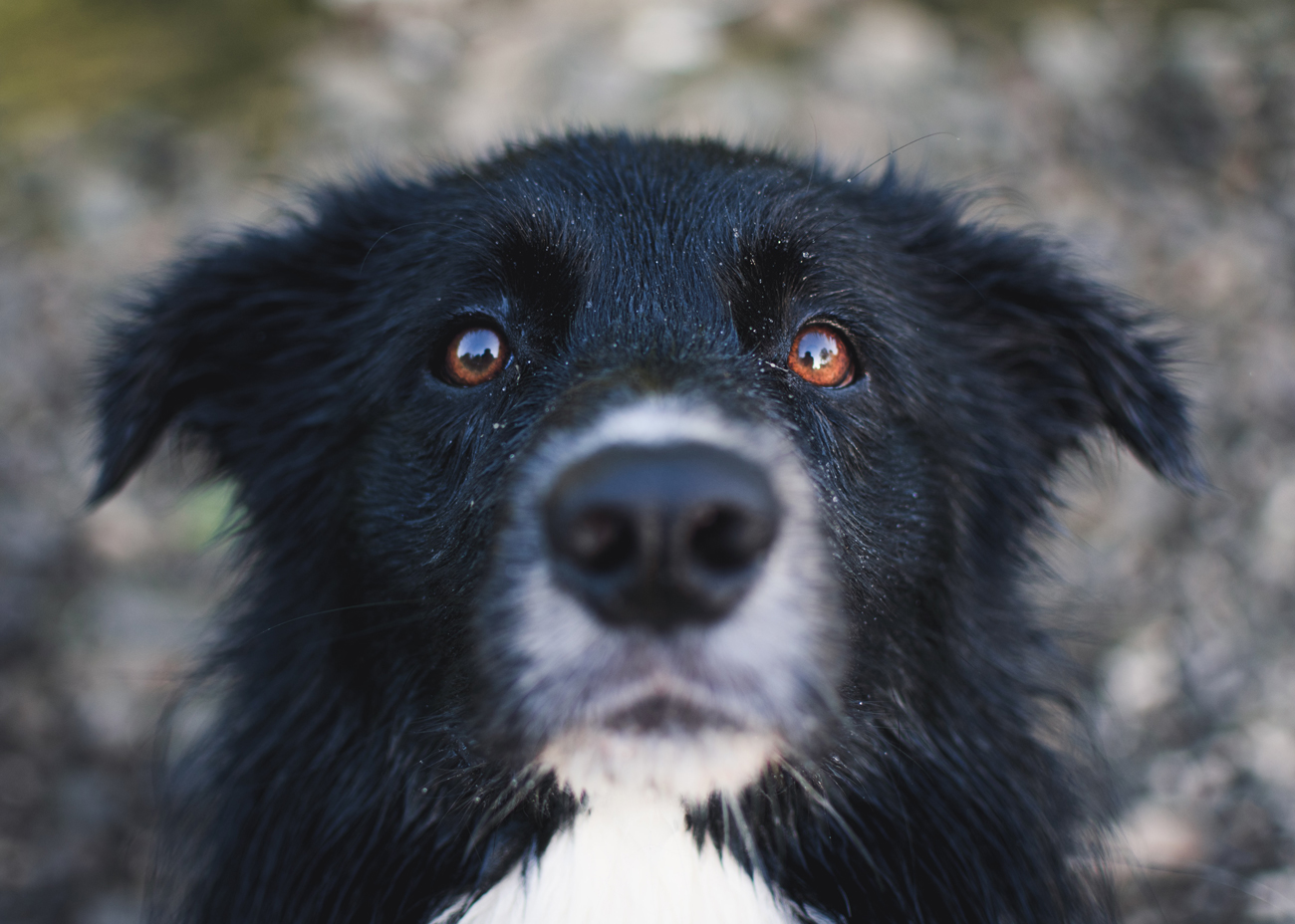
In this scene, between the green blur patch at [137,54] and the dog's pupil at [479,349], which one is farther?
the green blur patch at [137,54]

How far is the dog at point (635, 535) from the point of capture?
1687 mm

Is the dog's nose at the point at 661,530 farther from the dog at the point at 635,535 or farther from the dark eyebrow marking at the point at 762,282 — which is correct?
the dark eyebrow marking at the point at 762,282

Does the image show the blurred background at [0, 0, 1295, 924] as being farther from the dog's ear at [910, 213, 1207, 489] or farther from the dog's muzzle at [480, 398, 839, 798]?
the dog's muzzle at [480, 398, 839, 798]

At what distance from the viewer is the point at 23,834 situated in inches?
142

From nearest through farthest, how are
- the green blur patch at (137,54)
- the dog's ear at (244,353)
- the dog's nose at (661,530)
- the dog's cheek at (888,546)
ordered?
the dog's nose at (661,530) < the dog's cheek at (888,546) < the dog's ear at (244,353) < the green blur patch at (137,54)

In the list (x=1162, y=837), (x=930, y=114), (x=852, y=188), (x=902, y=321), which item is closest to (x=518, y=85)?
(x=930, y=114)

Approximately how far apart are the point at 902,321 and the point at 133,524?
3589 mm

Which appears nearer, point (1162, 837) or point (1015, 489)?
point (1015, 489)

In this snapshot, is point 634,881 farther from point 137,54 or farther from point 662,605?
point 137,54

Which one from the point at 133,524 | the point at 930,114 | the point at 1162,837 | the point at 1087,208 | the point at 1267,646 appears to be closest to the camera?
the point at 1162,837

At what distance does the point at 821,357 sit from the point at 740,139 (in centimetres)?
171

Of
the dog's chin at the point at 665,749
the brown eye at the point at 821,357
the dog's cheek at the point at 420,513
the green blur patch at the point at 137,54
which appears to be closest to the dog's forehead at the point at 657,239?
the brown eye at the point at 821,357

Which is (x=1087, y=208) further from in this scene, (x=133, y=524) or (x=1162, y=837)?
(x=133, y=524)

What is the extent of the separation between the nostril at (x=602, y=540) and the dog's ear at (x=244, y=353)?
42.9 inches
